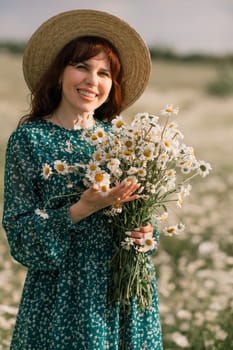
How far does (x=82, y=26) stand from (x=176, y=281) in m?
2.56

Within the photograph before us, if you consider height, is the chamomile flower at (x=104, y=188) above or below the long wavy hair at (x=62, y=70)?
below

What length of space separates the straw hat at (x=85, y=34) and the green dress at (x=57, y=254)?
13.1 inches

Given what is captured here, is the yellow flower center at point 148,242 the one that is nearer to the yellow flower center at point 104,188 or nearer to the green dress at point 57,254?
the green dress at point 57,254

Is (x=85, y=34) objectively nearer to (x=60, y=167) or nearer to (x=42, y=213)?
(x=60, y=167)

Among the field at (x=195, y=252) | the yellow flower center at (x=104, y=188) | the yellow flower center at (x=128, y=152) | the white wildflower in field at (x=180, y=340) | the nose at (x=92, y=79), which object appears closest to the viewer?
the yellow flower center at (x=104, y=188)

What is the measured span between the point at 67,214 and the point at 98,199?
0.52ft

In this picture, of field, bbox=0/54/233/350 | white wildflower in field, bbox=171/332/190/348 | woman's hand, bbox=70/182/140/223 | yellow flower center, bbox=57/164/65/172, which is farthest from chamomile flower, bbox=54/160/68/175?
white wildflower in field, bbox=171/332/190/348

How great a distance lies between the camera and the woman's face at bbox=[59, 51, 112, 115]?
2377 mm

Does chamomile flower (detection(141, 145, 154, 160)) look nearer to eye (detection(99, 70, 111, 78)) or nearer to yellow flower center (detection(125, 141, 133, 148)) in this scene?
yellow flower center (detection(125, 141, 133, 148))

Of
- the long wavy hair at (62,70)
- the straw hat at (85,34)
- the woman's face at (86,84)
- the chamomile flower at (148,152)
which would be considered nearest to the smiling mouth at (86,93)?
the woman's face at (86,84)

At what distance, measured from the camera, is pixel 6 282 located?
4.36 metres

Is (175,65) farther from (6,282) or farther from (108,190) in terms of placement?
(108,190)

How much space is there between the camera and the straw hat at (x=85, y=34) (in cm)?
249

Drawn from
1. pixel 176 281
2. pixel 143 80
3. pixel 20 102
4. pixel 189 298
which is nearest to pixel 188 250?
pixel 176 281
